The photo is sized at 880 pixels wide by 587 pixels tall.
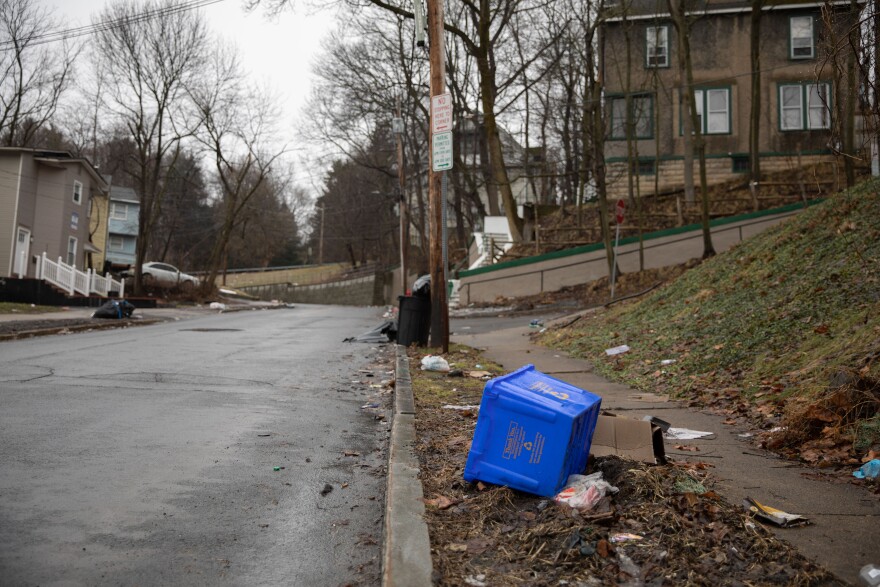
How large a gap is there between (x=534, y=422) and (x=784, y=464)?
2358 mm

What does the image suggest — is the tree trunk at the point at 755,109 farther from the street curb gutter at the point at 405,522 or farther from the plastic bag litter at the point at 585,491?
the plastic bag litter at the point at 585,491

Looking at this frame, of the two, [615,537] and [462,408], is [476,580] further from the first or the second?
[462,408]

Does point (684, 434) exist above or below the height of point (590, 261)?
below

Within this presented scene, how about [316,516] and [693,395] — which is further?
[693,395]

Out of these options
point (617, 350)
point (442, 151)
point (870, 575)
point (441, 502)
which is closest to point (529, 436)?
point (441, 502)

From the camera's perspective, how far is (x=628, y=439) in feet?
16.1

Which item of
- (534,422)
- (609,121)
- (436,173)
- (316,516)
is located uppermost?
(609,121)

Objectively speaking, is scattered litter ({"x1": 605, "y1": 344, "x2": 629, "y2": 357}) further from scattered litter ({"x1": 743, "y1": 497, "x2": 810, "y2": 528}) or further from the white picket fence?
the white picket fence

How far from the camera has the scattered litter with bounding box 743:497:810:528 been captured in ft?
13.1

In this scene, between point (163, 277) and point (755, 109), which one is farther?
point (163, 277)

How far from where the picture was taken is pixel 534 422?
4324 mm

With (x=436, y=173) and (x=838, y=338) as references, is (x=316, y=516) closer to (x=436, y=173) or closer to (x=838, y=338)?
(x=838, y=338)

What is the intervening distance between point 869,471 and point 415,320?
1083 cm

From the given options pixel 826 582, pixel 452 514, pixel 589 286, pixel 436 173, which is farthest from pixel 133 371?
pixel 589 286
